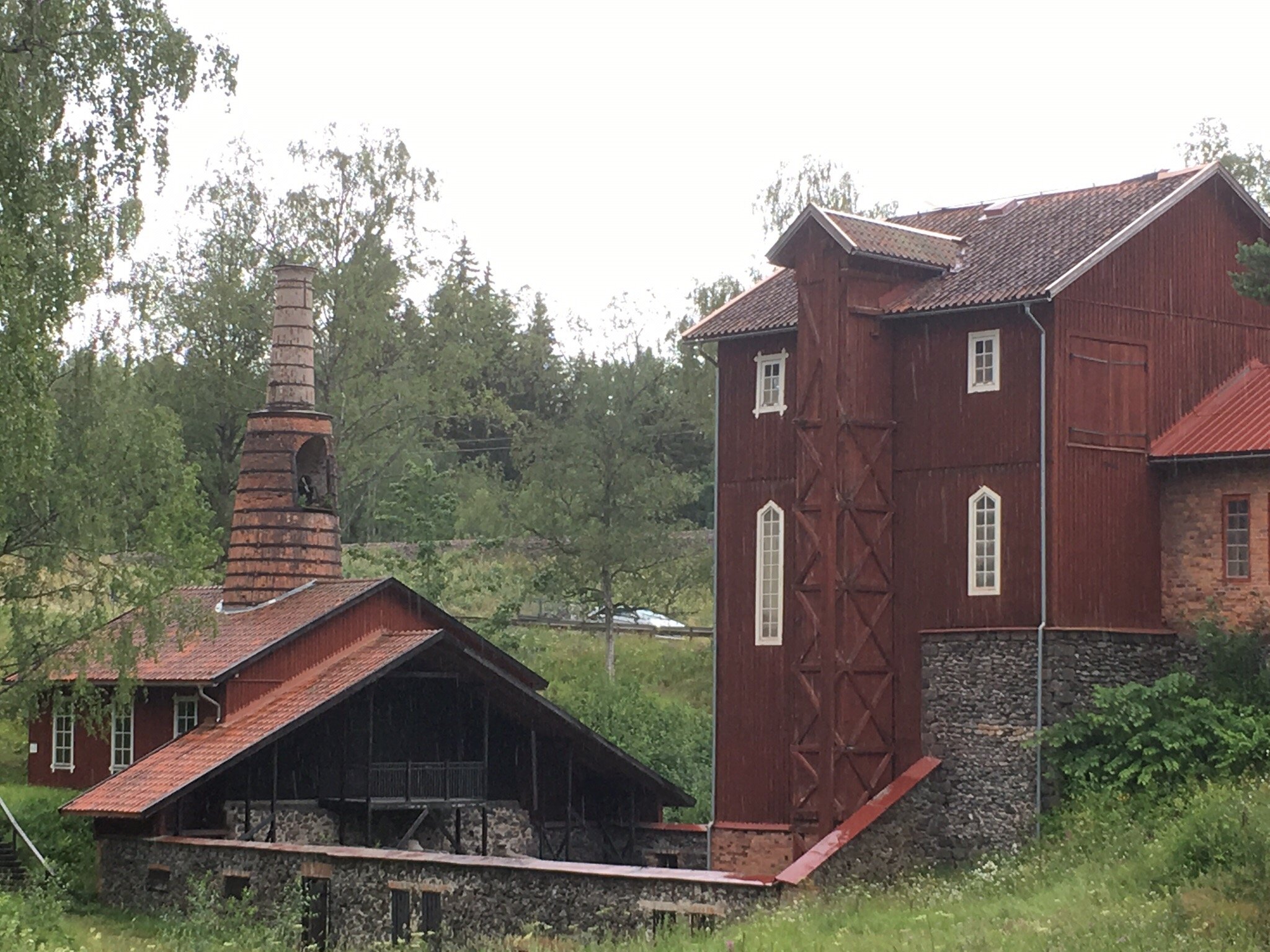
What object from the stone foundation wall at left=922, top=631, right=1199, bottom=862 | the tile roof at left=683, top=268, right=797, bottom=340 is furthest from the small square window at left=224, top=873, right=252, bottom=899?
the tile roof at left=683, top=268, right=797, bottom=340

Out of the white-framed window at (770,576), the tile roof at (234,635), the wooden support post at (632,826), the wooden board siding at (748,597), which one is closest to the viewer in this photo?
the wooden board siding at (748,597)

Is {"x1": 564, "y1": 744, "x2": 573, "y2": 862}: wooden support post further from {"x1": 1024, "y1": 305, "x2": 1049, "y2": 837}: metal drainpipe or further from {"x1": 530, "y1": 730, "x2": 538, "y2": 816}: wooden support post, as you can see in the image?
{"x1": 1024, "y1": 305, "x2": 1049, "y2": 837}: metal drainpipe

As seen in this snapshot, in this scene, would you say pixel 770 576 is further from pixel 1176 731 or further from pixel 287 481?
pixel 287 481

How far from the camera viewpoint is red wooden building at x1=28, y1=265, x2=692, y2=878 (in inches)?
1224

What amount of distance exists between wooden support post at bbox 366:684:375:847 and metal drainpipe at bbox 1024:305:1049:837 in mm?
10757

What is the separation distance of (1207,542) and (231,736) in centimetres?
1565

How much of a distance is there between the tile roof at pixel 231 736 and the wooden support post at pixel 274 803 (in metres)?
0.53

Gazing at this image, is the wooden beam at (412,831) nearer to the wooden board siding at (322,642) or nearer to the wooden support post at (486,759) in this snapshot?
the wooden support post at (486,759)

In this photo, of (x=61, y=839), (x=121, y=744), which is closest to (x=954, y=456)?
(x=121, y=744)

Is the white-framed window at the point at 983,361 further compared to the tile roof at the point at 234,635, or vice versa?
the tile roof at the point at 234,635

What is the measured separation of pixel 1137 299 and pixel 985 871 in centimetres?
906

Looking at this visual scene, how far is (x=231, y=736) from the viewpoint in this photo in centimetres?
3108

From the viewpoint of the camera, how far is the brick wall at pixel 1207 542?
27250mm

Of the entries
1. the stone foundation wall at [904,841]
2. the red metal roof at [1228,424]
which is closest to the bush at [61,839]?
the stone foundation wall at [904,841]
